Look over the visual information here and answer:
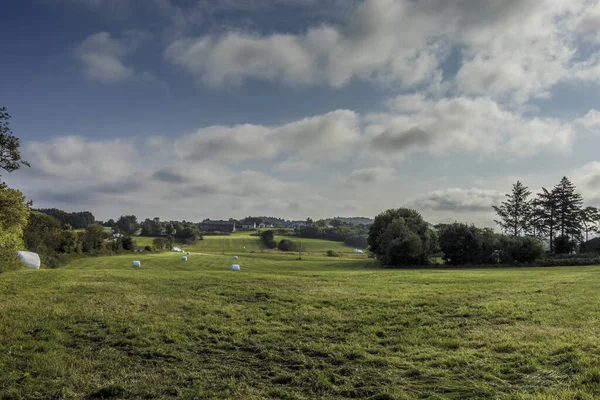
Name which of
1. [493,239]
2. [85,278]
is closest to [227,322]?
[85,278]

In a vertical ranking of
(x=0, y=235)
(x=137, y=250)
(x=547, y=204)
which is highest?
(x=547, y=204)

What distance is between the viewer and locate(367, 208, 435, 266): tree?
178 ft

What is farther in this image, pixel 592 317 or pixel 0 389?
pixel 592 317

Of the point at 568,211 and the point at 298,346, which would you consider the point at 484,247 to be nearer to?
the point at 568,211

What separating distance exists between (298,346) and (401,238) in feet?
160

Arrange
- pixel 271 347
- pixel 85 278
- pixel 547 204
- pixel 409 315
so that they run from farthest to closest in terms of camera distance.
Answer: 1. pixel 547 204
2. pixel 85 278
3. pixel 409 315
4. pixel 271 347

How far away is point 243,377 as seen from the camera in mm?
7699

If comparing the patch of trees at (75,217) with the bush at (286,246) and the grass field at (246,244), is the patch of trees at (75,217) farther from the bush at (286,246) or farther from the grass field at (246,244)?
the bush at (286,246)

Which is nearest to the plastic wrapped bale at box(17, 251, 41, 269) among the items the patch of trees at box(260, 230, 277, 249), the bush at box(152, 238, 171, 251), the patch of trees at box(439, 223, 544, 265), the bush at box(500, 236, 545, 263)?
the patch of trees at box(439, 223, 544, 265)

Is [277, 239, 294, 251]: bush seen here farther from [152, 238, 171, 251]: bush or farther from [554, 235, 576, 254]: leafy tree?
[554, 235, 576, 254]: leafy tree

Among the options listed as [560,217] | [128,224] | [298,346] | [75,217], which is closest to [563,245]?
[560,217]

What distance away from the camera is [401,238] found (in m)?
55.6

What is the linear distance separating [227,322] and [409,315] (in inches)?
276

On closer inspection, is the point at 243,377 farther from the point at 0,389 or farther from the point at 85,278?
the point at 85,278
